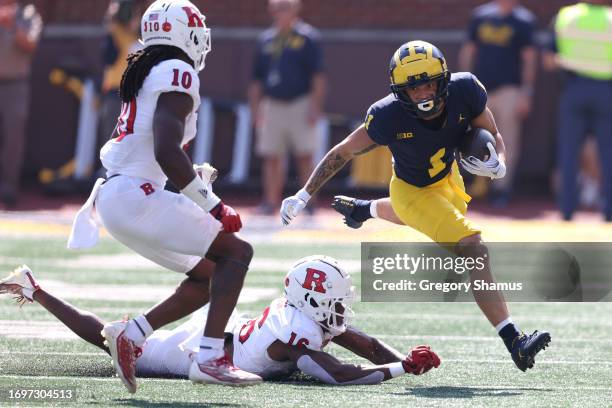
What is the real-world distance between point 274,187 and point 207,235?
317 inches

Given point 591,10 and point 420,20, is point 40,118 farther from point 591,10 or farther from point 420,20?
point 591,10

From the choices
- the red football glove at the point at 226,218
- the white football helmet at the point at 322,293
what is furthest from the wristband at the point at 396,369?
the red football glove at the point at 226,218

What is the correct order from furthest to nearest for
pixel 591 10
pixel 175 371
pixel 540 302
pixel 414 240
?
1. pixel 591 10
2. pixel 414 240
3. pixel 540 302
4. pixel 175 371

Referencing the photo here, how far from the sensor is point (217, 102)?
1578 centimetres

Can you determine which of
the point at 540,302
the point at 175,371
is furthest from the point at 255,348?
the point at 540,302

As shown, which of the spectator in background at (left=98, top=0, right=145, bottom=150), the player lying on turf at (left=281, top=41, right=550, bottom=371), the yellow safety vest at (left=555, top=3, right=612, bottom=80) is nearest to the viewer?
the player lying on turf at (left=281, top=41, right=550, bottom=371)

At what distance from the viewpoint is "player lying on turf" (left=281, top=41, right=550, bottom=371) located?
21.5 feet

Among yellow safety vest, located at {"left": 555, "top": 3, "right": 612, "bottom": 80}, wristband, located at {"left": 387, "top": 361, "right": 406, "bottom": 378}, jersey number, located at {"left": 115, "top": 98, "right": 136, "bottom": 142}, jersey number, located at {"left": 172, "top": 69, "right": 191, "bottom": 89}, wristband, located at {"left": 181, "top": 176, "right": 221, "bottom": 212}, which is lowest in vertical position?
wristband, located at {"left": 387, "top": 361, "right": 406, "bottom": 378}

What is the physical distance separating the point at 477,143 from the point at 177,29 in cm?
154

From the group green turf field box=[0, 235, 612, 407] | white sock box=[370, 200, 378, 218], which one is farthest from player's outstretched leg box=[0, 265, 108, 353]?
white sock box=[370, 200, 378, 218]

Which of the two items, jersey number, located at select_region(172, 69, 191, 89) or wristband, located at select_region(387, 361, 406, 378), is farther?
wristband, located at select_region(387, 361, 406, 378)

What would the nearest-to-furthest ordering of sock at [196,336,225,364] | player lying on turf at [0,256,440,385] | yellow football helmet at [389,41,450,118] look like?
sock at [196,336,225,364]
player lying on turf at [0,256,440,385]
yellow football helmet at [389,41,450,118]

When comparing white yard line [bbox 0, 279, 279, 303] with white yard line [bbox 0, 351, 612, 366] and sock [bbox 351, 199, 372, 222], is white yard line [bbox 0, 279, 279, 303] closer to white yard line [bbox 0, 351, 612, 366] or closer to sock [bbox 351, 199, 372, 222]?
sock [bbox 351, 199, 372, 222]

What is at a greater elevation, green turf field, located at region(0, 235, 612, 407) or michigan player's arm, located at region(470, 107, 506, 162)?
michigan player's arm, located at region(470, 107, 506, 162)
